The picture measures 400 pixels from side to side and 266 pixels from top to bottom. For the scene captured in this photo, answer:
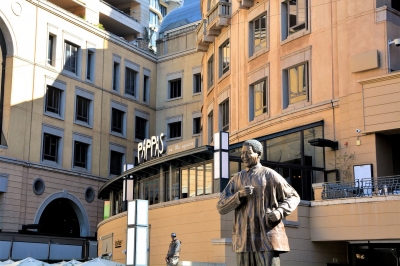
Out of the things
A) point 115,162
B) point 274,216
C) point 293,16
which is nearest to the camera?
point 274,216

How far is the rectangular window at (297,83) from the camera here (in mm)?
34062

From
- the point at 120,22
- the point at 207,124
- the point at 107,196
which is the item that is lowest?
the point at 107,196

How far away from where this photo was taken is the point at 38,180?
5178 cm

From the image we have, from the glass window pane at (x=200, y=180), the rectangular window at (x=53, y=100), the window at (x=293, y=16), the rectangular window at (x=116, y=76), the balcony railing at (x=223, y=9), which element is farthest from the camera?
the rectangular window at (x=116, y=76)

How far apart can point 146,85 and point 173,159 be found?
1232 inches

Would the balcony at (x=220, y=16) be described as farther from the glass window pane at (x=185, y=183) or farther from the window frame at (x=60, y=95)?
the window frame at (x=60, y=95)

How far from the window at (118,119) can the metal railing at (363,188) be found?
1329 inches

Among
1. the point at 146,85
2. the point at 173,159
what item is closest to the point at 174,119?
the point at 146,85

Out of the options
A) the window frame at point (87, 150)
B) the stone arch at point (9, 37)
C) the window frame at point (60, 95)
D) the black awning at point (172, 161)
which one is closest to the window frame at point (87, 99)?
the window frame at point (87, 150)

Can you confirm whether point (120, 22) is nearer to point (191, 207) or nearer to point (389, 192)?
point (191, 207)

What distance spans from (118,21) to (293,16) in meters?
31.4

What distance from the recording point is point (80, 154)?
185ft

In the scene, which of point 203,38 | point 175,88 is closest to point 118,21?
point 175,88

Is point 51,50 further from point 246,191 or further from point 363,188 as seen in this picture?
point 246,191
